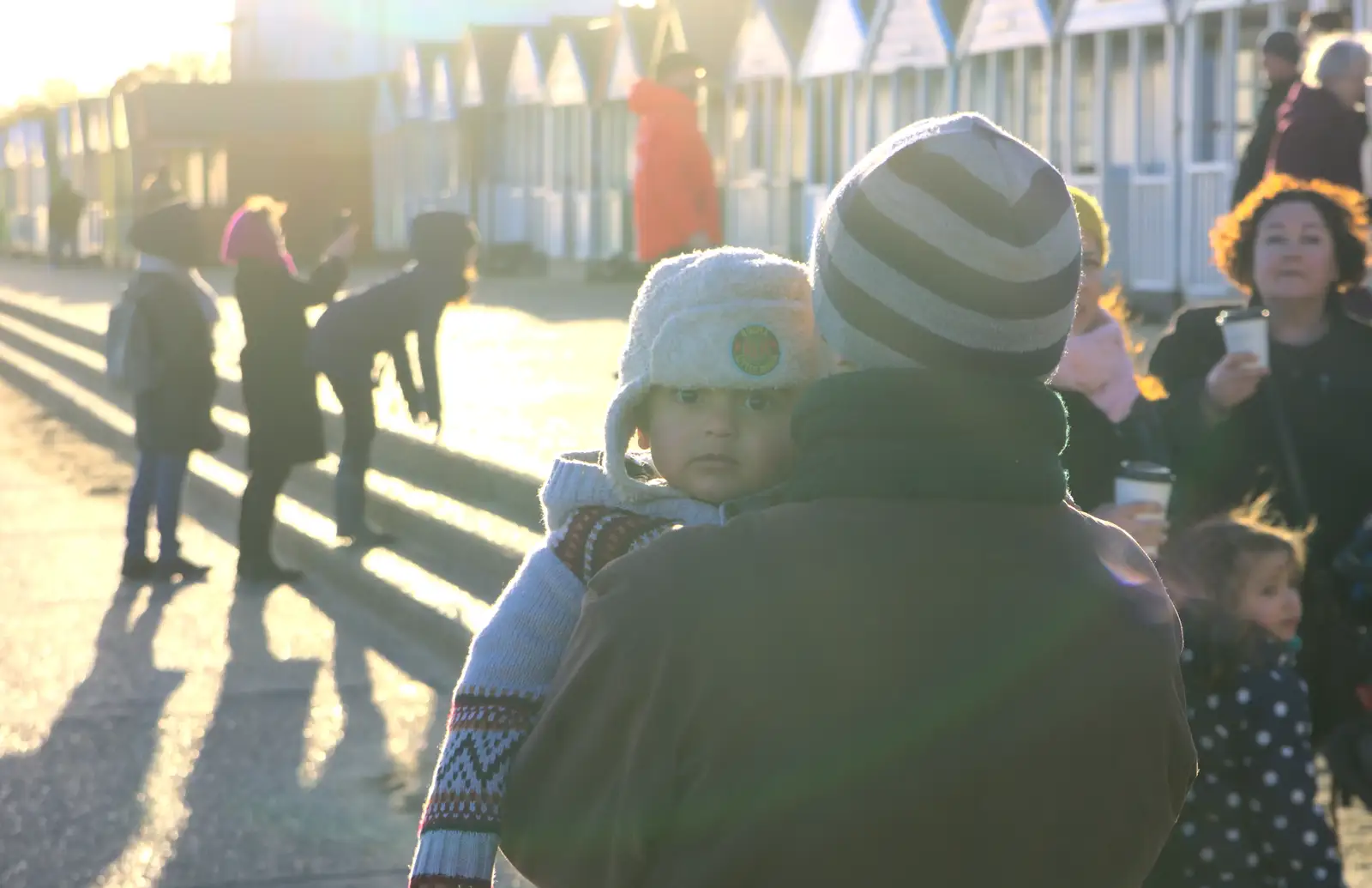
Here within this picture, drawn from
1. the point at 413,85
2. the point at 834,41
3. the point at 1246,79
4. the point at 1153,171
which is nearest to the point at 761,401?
the point at 1246,79

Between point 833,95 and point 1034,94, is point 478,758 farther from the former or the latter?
point 833,95

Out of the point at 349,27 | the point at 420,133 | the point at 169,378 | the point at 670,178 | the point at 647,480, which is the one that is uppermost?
the point at 349,27

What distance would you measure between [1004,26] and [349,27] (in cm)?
4419

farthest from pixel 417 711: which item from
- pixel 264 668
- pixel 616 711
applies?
pixel 616 711

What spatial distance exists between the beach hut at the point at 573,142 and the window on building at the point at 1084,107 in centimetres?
1260

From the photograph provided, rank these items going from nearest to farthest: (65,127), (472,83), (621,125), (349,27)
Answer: (621,125) < (472,83) < (65,127) < (349,27)

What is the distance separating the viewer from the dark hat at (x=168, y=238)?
943 centimetres

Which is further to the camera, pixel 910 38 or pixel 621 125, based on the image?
pixel 621 125

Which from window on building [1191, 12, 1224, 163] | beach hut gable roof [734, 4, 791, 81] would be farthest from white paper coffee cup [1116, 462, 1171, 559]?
beach hut gable roof [734, 4, 791, 81]

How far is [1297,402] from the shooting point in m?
4.66

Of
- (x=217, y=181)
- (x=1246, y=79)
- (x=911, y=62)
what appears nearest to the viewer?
(x=1246, y=79)

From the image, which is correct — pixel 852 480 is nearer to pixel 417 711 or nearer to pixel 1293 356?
pixel 1293 356

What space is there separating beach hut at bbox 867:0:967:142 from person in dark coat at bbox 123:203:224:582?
1448 centimetres

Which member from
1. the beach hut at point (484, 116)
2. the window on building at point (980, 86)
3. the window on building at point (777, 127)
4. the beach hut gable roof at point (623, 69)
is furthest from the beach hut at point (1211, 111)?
the beach hut at point (484, 116)
